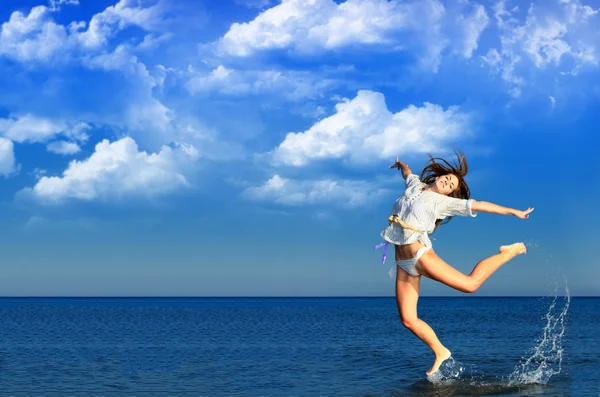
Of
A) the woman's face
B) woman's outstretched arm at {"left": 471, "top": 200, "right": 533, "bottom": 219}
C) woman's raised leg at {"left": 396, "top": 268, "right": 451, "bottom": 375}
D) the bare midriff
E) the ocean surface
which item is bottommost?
the ocean surface

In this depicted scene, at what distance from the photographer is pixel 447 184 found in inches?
381

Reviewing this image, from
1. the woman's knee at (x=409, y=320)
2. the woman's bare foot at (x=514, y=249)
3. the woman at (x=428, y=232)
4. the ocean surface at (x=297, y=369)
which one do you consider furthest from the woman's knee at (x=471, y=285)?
the ocean surface at (x=297, y=369)

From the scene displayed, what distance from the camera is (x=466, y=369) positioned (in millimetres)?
13961

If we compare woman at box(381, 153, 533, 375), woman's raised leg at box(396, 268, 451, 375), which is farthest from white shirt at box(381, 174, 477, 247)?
woman's raised leg at box(396, 268, 451, 375)

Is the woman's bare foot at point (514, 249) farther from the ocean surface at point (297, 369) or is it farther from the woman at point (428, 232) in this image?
the ocean surface at point (297, 369)

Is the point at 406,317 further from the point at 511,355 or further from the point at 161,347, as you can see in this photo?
the point at 161,347

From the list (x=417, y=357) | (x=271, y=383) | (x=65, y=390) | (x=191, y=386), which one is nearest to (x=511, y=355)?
(x=417, y=357)

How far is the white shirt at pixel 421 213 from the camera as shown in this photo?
30.9 feet

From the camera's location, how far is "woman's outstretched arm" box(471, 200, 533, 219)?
8.60 m

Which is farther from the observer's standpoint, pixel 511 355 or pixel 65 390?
pixel 511 355

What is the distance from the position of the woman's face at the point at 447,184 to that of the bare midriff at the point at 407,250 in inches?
33.8

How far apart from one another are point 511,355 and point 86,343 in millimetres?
14267

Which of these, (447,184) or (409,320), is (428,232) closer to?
(447,184)

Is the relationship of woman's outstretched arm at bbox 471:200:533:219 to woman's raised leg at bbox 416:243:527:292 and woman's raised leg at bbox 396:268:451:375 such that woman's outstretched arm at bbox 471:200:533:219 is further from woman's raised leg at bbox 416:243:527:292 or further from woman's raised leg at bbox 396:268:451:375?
woman's raised leg at bbox 396:268:451:375
